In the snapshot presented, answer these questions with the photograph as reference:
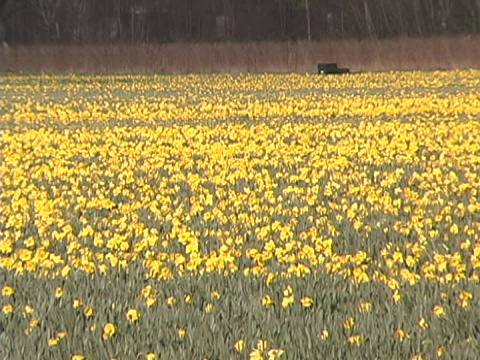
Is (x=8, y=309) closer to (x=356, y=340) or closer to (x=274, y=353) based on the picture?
(x=274, y=353)

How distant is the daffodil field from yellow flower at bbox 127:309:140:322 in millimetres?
20

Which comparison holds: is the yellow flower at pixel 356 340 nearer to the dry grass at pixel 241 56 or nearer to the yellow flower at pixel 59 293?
the yellow flower at pixel 59 293

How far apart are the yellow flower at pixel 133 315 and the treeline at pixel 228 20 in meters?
50.2

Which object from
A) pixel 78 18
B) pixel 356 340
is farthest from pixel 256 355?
pixel 78 18

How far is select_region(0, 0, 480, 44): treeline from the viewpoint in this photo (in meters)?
56.8

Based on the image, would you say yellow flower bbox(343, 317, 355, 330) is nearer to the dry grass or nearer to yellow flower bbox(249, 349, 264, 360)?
yellow flower bbox(249, 349, 264, 360)

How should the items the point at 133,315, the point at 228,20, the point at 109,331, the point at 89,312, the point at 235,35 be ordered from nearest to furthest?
the point at 109,331
the point at 133,315
the point at 89,312
the point at 235,35
the point at 228,20

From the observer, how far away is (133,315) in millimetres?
5770

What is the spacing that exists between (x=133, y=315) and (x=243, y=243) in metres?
2.32

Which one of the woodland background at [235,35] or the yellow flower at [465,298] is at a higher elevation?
the woodland background at [235,35]

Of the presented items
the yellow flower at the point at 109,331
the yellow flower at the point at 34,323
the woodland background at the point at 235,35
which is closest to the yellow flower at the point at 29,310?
the yellow flower at the point at 34,323

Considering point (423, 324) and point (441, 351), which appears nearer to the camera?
point (441, 351)

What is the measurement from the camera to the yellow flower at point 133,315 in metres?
5.76

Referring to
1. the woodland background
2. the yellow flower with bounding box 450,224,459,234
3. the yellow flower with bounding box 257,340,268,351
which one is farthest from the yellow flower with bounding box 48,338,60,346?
Result: the woodland background
